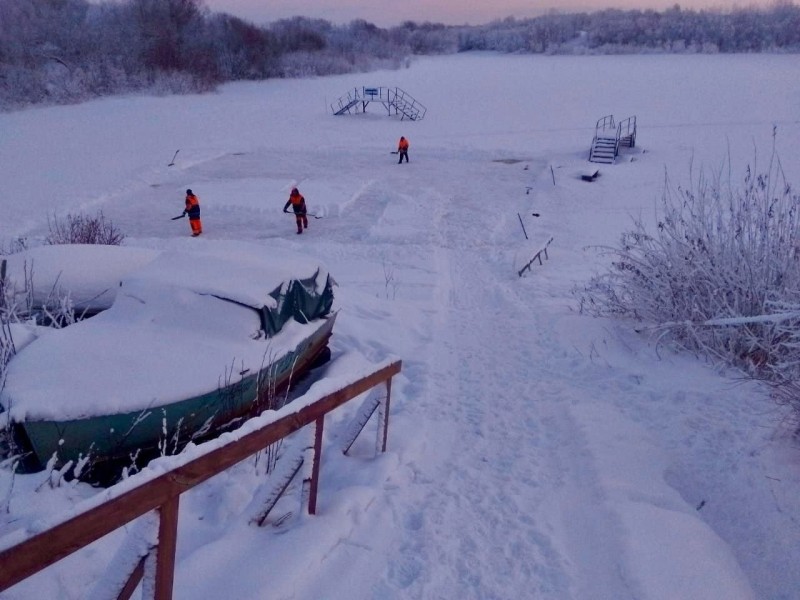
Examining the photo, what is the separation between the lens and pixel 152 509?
2.55 m

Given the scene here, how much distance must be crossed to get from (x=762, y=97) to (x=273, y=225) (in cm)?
3722

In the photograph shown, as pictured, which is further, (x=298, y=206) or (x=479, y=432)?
(x=298, y=206)

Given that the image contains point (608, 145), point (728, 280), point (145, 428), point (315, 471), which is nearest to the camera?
point (315, 471)

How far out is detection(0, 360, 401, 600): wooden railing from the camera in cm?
205

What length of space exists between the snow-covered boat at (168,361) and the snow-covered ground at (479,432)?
0.48m

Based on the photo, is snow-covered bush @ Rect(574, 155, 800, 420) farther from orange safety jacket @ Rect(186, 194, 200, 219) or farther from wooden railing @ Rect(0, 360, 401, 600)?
orange safety jacket @ Rect(186, 194, 200, 219)

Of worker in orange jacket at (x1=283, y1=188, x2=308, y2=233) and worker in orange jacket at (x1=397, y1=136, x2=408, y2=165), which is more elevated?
worker in orange jacket at (x1=397, y1=136, x2=408, y2=165)

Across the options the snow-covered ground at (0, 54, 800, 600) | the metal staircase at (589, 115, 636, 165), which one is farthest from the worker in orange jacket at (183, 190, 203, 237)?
the metal staircase at (589, 115, 636, 165)

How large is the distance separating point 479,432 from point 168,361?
2.96 m

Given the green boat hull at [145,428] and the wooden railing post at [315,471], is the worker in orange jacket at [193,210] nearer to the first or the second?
the green boat hull at [145,428]

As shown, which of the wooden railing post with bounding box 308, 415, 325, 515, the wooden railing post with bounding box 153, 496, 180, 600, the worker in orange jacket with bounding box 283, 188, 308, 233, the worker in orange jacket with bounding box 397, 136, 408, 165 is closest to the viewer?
the wooden railing post with bounding box 153, 496, 180, 600

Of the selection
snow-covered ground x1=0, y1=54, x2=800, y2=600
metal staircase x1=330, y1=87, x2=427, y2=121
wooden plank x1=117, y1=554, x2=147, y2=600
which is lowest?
snow-covered ground x1=0, y1=54, x2=800, y2=600

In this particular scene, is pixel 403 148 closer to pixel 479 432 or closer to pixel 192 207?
pixel 192 207

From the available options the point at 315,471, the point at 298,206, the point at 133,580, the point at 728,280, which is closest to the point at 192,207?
the point at 298,206
